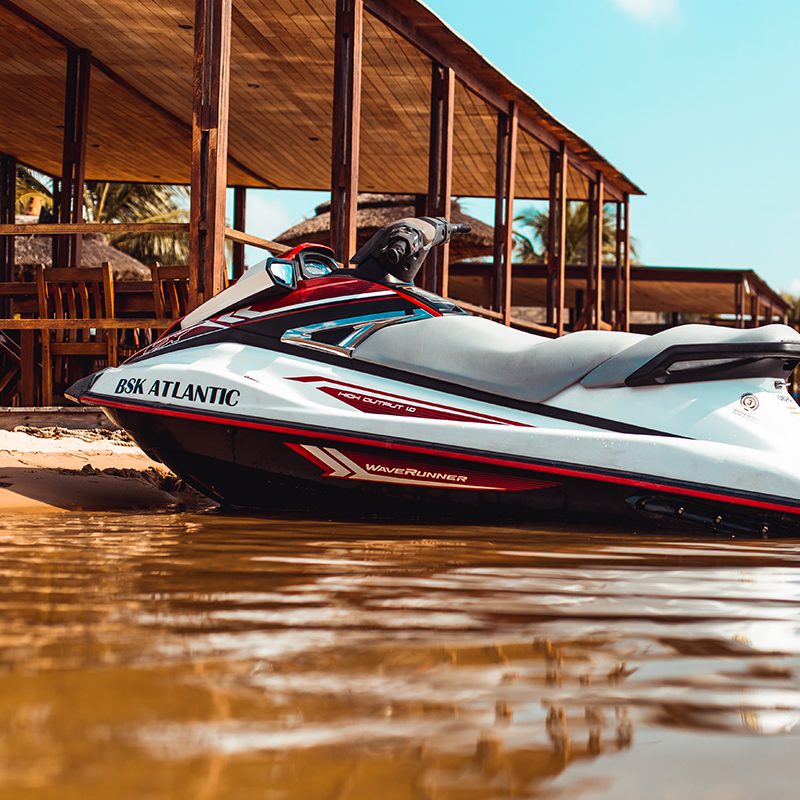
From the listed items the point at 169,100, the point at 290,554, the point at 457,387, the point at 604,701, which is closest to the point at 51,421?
the point at 457,387

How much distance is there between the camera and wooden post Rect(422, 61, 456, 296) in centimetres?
977

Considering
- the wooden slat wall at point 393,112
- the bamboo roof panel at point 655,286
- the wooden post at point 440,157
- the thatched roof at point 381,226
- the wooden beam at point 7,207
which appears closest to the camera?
the wooden slat wall at point 393,112

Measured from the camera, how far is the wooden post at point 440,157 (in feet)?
32.0

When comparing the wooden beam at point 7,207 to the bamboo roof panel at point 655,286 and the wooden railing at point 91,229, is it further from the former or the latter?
the bamboo roof panel at point 655,286

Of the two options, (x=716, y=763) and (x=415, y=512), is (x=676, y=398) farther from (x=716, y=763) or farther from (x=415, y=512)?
(x=716, y=763)

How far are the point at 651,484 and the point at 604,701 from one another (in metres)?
2.35

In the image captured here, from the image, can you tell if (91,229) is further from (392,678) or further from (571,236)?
(571,236)

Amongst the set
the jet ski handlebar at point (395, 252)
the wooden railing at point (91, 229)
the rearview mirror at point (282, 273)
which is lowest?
the rearview mirror at point (282, 273)

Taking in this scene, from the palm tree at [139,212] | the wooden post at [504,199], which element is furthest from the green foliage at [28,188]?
the wooden post at [504,199]

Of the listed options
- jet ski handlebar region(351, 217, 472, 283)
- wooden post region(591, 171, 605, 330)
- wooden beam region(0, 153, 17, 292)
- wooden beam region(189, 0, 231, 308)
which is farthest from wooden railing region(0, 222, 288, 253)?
wooden post region(591, 171, 605, 330)

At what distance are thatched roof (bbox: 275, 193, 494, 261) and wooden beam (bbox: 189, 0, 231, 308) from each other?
34.4 ft

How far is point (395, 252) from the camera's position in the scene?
175 inches

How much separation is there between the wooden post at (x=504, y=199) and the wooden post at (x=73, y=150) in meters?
3.95

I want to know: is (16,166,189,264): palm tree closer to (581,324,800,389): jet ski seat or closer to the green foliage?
the green foliage
